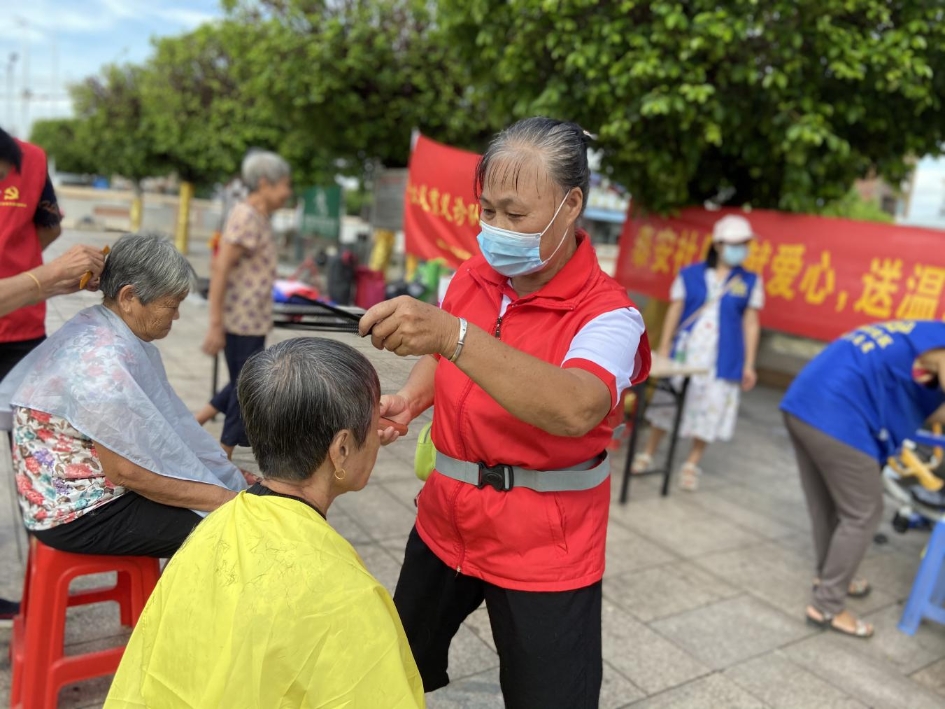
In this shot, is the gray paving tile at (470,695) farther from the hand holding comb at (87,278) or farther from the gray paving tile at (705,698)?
the hand holding comb at (87,278)

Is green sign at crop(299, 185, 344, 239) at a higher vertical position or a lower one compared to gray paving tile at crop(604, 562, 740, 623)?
higher

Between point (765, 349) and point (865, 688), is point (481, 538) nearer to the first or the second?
point (865, 688)

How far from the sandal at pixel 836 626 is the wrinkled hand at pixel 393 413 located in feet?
8.28

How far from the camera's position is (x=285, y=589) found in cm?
127

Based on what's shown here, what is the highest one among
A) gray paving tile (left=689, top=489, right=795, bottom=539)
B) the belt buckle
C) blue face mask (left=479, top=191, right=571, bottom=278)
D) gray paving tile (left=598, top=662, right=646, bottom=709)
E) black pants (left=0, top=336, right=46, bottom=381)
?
blue face mask (left=479, top=191, right=571, bottom=278)

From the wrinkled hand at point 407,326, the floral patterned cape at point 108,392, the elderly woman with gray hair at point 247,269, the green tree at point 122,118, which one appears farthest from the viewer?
the green tree at point 122,118

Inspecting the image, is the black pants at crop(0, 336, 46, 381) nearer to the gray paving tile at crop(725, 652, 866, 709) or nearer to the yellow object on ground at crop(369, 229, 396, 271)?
the gray paving tile at crop(725, 652, 866, 709)

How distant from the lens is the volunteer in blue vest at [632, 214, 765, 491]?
4.86m

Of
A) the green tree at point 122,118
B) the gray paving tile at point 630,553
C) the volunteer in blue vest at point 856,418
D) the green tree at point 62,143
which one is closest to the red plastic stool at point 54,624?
the gray paving tile at point 630,553

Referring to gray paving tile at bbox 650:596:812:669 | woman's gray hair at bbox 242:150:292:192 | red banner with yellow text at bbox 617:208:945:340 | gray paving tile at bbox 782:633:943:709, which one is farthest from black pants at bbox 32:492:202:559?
red banner with yellow text at bbox 617:208:945:340

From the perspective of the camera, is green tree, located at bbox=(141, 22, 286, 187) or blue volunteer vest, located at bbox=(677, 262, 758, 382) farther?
green tree, located at bbox=(141, 22, 286, 187)

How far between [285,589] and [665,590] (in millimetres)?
2720

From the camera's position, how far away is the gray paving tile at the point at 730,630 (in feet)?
10.1

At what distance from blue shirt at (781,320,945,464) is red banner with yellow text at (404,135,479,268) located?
10.2 feet
